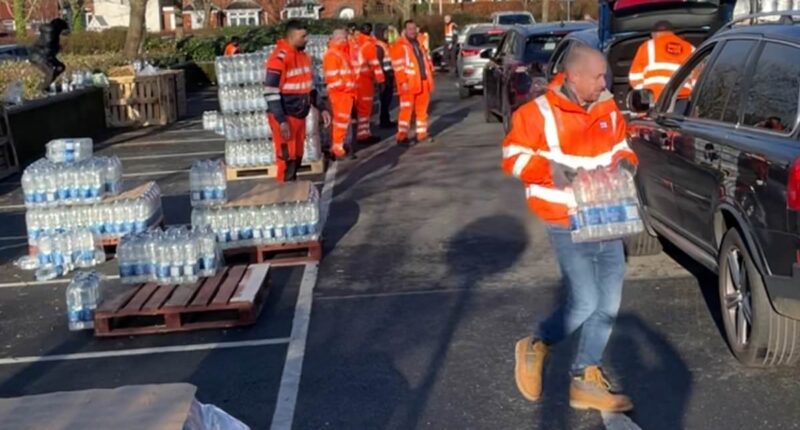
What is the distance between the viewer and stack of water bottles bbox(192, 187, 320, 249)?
9586mm

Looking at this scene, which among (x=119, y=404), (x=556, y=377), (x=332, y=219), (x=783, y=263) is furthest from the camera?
(x=332, y=219)

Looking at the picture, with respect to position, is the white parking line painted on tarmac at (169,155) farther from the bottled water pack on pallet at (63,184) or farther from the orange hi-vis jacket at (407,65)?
the bottled water pack on pallet at (63,184)

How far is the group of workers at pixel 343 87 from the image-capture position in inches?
460

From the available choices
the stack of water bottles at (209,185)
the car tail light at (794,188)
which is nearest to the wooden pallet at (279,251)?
the stack of water bottles at (209,185)

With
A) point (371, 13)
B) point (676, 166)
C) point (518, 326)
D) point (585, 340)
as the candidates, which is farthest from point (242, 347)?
point (371, 13)

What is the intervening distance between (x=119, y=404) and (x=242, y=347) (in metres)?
3.14

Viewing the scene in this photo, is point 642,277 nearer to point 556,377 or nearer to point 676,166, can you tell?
point 676,166

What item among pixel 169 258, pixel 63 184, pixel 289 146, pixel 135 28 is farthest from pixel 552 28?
pixel 135 28

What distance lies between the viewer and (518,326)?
7375 mm

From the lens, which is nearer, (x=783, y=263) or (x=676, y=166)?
(x=783, y=263)

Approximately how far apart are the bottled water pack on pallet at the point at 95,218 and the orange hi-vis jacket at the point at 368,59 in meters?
7.15

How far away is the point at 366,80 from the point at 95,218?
7755 mm

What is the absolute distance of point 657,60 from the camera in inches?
410

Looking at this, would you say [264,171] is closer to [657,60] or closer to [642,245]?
[657,60]
